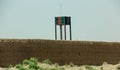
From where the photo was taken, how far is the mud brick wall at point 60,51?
5648 millimetres

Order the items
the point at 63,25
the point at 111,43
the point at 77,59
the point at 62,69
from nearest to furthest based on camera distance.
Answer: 1. the point at 62,69
2. the point at 77,59
3. the point at 111,43
4. the point at 63,25

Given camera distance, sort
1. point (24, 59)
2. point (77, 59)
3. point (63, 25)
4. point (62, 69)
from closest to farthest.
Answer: point (62, 69) < point (24, 59) < point (77, 59) < point (63, 25)

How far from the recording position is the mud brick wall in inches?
222

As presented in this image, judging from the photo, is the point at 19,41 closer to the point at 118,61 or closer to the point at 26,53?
the point at 26,53

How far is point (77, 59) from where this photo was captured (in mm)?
6137

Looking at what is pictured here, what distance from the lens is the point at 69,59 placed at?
20.0 ft

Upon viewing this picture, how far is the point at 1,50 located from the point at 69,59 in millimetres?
998

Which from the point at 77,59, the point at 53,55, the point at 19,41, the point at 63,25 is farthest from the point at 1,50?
the point at 63,25

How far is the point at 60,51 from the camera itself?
600 centimetres

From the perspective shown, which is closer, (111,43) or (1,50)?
(1,50)

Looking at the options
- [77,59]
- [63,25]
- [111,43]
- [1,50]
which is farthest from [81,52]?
[63,25]

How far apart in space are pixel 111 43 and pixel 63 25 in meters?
4.78

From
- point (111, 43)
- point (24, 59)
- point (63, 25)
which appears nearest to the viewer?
point (24, 59)

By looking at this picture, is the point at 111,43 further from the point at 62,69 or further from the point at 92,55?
the point at 62,69
